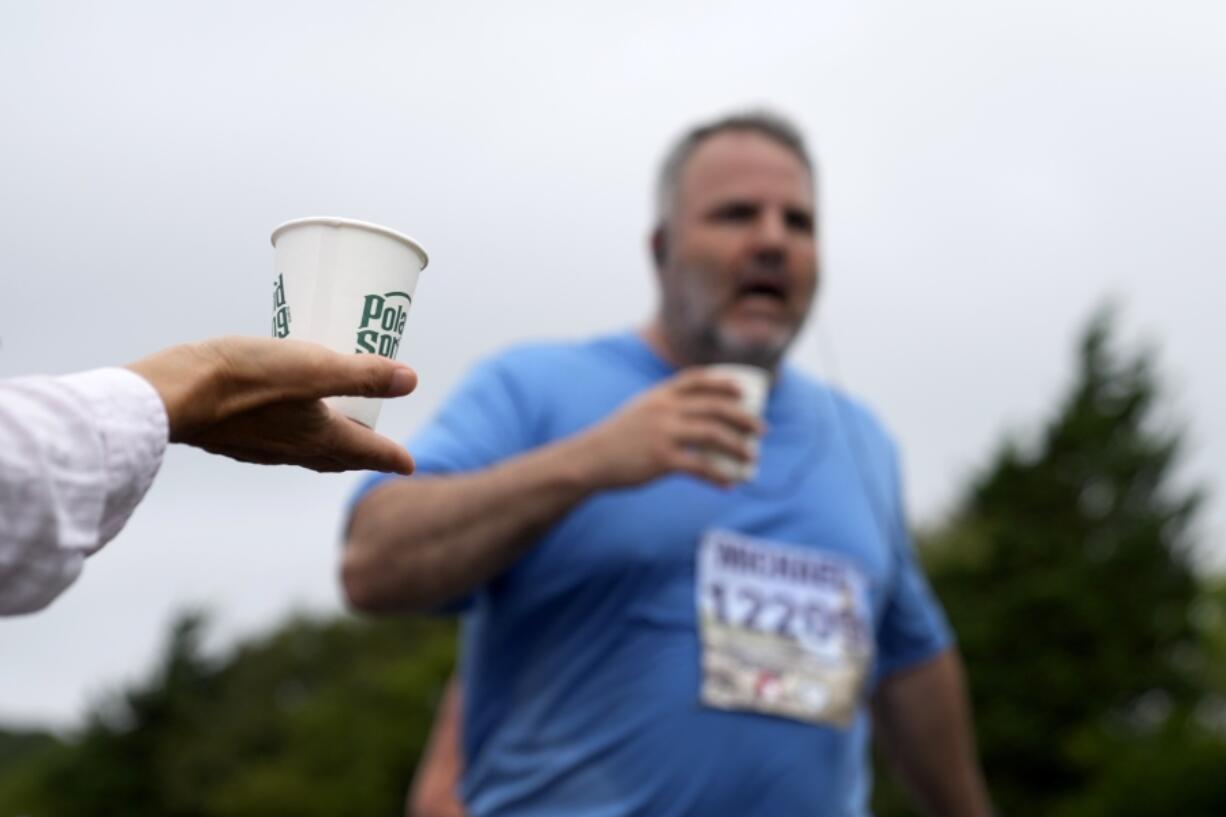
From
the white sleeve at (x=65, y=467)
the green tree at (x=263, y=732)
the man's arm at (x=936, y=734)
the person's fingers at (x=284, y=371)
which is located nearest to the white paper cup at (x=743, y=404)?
the man's arm at (x=936, y=734)

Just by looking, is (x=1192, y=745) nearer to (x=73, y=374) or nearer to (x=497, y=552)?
(x=497, y=552)

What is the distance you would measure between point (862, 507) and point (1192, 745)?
43.9 feet

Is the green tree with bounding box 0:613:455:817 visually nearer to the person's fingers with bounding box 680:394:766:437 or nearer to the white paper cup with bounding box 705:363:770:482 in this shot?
the white paper cup with bounding box 705:363:770:482

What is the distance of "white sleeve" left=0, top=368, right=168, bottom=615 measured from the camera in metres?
1.01

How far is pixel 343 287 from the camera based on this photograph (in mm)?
1351

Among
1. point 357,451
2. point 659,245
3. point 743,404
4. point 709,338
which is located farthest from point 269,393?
point 659,245

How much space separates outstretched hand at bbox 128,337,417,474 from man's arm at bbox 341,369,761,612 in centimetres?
123

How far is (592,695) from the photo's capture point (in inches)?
109

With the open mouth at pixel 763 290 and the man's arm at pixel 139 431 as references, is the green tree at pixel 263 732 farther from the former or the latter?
the man's arm at pixel 139 431

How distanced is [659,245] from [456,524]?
1.04 meters

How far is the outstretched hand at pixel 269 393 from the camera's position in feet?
3.81

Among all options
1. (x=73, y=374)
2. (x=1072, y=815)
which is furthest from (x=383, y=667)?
(x=73, y=374)

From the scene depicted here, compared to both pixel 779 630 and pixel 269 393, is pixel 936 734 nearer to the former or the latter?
pixel 779 630

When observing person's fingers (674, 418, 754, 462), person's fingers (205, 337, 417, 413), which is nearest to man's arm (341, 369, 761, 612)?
person's fingers (674, 418, 754, 462)
